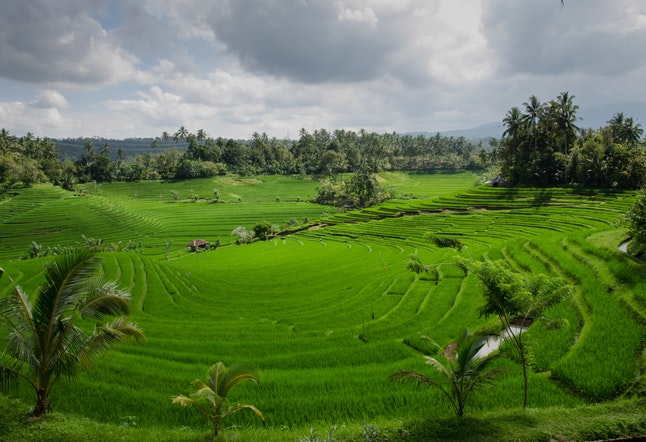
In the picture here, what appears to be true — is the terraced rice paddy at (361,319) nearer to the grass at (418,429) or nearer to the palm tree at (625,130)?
the grass at (418,429)

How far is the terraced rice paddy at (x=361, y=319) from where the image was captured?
10.5 m

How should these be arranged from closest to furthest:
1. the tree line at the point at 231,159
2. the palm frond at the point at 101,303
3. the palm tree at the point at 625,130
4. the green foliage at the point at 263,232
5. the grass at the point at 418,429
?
the grass at the point at 418,429, the palm frond at the point at 101,303, the green foliage at the point at 263,232, the palm tree at the point at 625,130, the tree line at the point at 231,159

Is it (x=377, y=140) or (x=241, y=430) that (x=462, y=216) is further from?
(x=377, y=140)

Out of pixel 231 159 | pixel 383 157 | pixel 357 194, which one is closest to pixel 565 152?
pixel 357 194

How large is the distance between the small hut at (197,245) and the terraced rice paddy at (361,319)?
11.1 metres

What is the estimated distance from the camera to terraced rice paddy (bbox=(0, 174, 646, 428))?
10539 mm

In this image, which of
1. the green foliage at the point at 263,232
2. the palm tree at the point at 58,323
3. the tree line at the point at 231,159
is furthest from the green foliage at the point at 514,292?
the tree line at the point at 231,159

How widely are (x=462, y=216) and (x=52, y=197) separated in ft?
271

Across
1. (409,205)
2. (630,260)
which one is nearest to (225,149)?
(409,205)

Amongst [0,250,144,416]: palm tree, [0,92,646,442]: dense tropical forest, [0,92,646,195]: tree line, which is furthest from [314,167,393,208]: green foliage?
[0,250,144,416]: palm tree

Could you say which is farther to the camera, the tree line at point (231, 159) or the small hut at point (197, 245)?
the tree line at point (231, 159)

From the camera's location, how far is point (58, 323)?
28.6ft

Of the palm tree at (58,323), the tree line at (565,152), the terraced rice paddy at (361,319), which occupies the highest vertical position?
the tree line at (565,152)

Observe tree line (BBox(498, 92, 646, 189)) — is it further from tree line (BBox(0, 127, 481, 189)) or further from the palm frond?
the palm frond
